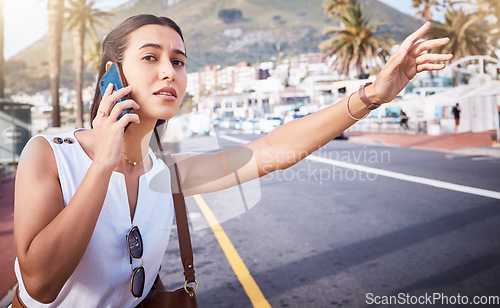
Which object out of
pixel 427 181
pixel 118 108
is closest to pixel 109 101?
pixel 118 108

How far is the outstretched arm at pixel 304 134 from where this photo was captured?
1702 millimetres

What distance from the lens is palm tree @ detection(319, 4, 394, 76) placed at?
47.7 metres

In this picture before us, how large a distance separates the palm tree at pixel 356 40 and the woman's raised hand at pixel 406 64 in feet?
158

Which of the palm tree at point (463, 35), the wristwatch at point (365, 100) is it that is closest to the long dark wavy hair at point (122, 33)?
the wristwatch at point (365, 100)

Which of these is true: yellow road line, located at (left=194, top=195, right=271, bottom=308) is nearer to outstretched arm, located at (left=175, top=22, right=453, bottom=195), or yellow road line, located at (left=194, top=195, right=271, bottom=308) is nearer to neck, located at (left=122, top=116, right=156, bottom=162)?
outstretched arm, located at (left=175, top=22, right=453, bottom=195)

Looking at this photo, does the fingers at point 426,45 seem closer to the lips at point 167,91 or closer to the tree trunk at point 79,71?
the lips at point 167,91

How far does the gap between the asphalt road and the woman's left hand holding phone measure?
2.72 ft

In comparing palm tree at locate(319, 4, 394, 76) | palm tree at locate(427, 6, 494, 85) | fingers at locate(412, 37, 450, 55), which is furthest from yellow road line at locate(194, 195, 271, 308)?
palm tree at locate(427, 6, 494, 85)

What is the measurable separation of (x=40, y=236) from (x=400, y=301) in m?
3.74

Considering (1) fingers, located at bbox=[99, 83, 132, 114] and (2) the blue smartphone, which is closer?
(1) fingers, located at bbox=[99, 83, 132, 114]

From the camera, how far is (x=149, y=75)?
1604 millimetres

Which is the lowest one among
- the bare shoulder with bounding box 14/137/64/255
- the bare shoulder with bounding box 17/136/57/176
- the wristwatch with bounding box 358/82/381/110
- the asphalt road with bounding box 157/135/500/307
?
the asphalt road with bounding box 157/135/500/307

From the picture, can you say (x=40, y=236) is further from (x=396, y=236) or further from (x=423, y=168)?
(x=423, y=168)

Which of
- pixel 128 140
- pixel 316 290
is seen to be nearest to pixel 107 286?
pixel 128 140
